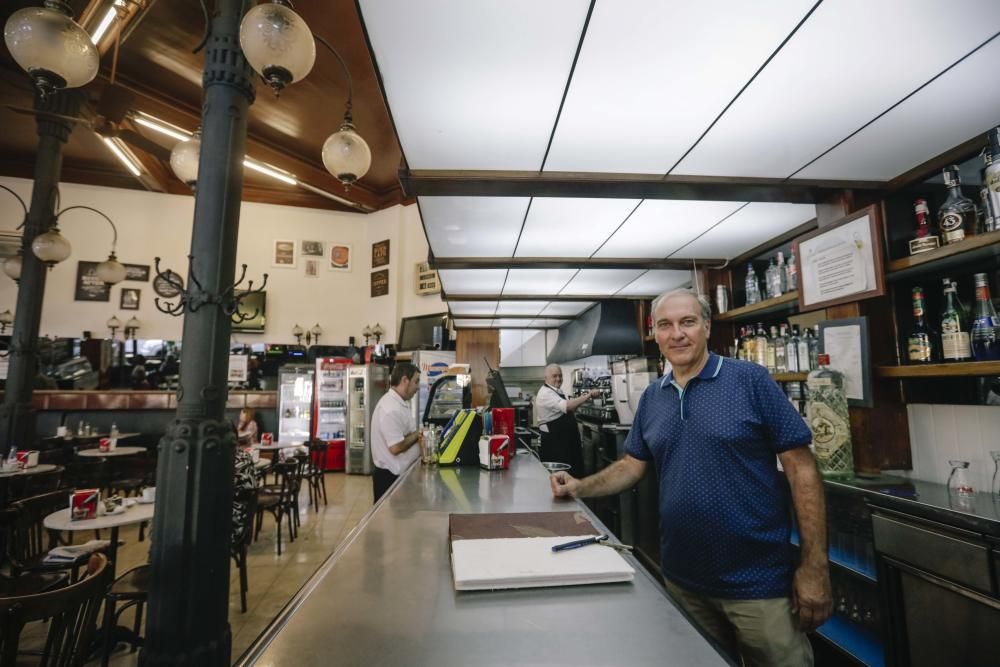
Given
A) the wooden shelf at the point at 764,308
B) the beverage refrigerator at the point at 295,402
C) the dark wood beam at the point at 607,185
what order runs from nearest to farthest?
the dark wood beam at the point at 607,185, the wooden shelf at the point at 764,308, the beverage refrigerator at the point at 295,402

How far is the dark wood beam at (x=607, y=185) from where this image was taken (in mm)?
2502

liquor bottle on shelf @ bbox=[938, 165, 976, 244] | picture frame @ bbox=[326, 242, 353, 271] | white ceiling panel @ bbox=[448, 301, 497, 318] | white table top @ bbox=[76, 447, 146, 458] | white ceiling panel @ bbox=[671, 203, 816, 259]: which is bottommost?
white table top @ bbox=[76, 447, 146, 458]

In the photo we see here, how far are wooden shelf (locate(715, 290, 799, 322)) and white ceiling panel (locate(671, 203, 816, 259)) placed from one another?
0.48 meters

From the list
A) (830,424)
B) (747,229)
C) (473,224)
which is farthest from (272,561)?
(747,229)

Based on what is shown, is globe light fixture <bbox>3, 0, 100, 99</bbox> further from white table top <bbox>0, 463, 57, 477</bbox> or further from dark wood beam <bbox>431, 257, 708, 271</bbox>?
white table top <bbox>0, 463, 57, 477</bbox>

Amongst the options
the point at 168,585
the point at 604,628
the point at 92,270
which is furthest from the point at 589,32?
the point at 92,270

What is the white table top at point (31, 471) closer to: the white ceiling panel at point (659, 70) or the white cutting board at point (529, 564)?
the white cutting board at point (529, 564)

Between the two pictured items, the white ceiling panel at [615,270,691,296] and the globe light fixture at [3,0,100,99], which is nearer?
the globe light fixture at [3,0,100,99]

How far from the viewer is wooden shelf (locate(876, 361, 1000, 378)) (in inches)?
73.5

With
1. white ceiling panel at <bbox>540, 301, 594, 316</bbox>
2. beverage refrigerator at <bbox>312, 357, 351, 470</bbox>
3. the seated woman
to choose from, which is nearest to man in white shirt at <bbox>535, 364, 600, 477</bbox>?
white ceiling panel at <bbox>540, 301, 594, 316</bbox>

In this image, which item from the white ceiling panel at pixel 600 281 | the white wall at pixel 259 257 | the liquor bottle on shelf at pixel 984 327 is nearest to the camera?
the liquor bottle on shelf at pixel 984 327

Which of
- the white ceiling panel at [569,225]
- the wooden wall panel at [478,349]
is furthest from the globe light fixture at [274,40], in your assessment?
the wooden wall panel at [478,349]

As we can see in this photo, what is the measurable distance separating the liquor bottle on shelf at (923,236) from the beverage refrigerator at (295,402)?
8625 millimetres

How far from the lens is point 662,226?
125 inches
